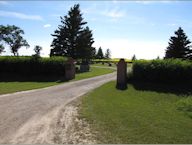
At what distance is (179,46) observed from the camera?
54.4m

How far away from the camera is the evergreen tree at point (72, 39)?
50.5 m

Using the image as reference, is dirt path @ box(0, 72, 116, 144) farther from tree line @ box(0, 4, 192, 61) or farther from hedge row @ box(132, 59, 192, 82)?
tree line @ box(0, 4, 192, 61)

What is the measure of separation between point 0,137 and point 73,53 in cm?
4193

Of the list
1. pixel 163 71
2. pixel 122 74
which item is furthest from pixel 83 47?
pixel 163 71

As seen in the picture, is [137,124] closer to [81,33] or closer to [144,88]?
[144,88]

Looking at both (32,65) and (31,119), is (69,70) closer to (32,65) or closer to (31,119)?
(32,65)

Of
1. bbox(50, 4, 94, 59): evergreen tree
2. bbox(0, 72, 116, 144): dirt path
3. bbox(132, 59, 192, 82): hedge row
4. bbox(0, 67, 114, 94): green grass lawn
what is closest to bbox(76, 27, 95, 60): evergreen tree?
bbox(50, 4, 94, 59): evergreen tree

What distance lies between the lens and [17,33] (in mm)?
79750

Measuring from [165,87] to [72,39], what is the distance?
2928 cm

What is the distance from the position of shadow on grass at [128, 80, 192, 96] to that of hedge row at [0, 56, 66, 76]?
37.6ft

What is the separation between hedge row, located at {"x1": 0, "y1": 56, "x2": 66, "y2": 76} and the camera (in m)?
35.2

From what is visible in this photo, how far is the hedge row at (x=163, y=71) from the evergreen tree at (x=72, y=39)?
24315 mm

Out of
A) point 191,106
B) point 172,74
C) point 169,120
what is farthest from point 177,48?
point 169,120

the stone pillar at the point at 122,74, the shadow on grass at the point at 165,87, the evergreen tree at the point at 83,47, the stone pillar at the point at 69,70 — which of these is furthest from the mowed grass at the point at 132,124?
the evergreen tree at the point at 83,47
